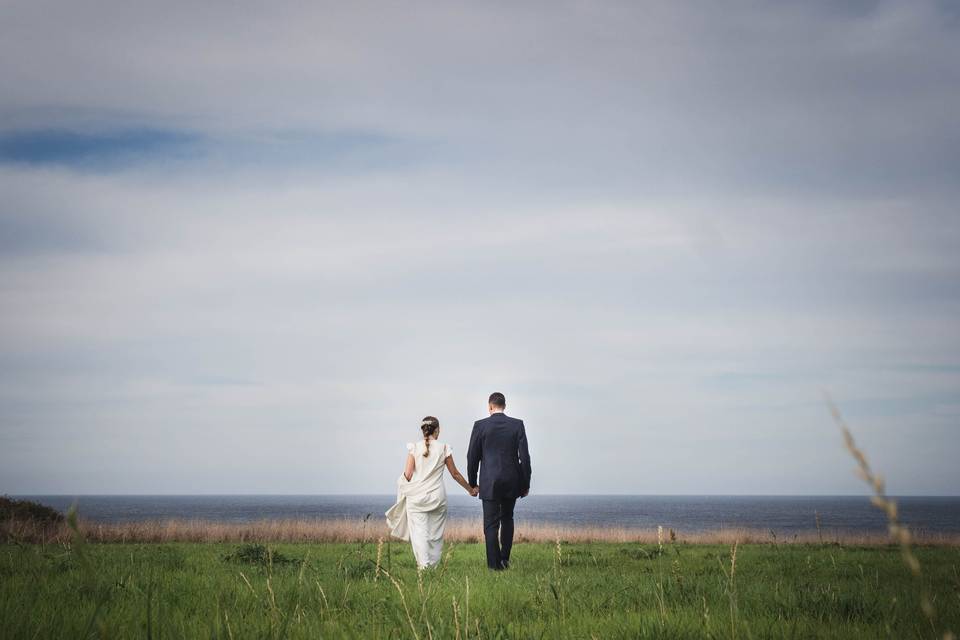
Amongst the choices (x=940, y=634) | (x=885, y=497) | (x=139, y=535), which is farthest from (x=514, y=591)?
(x=139, y=535)

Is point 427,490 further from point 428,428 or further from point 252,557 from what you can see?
point 252,557

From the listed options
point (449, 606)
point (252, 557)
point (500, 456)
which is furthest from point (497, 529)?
point (449, 606)

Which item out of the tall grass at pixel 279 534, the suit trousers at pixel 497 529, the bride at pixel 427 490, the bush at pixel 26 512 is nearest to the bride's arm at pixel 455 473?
the bride at pixel 427 490

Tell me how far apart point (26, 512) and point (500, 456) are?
25.1m

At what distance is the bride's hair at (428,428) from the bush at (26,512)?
2187 cm

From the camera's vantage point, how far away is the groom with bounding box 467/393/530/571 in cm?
1246

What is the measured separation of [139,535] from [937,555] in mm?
22528

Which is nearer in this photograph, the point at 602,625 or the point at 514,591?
the point at 602,625

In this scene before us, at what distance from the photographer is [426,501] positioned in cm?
1304

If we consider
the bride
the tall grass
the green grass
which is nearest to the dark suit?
the bride

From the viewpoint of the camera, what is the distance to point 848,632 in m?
5.26

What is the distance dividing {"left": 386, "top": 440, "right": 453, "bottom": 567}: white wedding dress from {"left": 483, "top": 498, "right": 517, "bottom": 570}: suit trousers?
3.37 feet

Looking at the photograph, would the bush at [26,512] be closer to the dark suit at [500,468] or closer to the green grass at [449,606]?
the green grass at [449,606]

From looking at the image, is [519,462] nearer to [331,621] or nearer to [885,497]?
[331,621]
